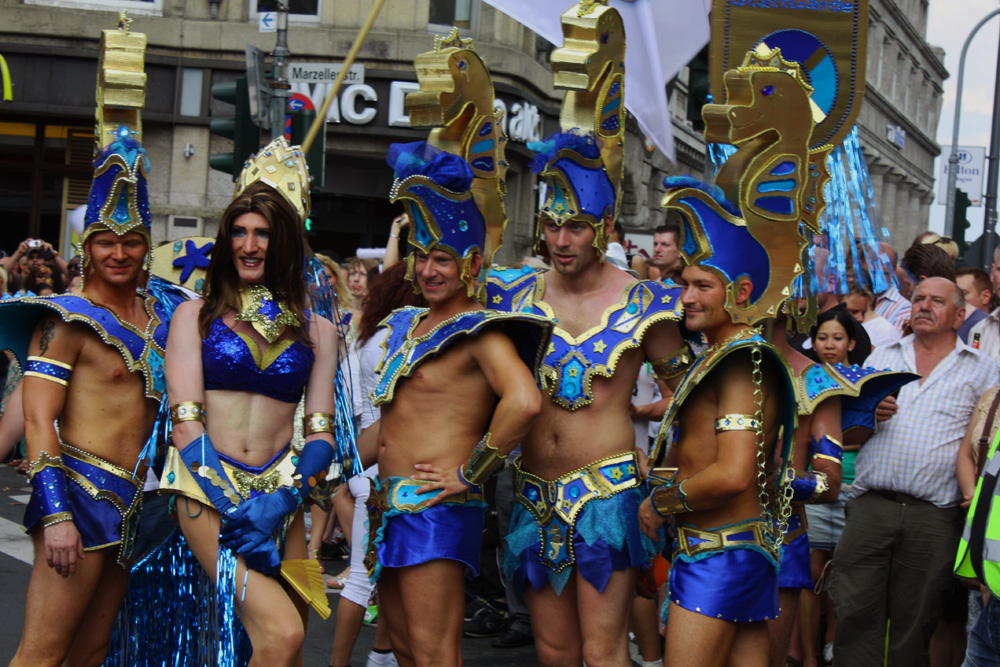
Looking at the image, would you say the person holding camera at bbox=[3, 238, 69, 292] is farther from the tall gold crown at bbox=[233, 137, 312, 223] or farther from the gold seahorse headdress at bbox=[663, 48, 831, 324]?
the gold seahorse headdress at bbox=[663, 48, 831, 324]

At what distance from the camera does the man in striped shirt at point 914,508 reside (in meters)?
5.53

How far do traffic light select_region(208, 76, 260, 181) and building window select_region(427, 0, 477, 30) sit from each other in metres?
8.73

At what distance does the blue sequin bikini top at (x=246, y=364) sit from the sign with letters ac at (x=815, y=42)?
237 centimetres

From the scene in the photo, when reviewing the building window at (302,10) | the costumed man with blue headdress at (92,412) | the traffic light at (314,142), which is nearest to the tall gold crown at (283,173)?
the costumed man with blue headdress at (92,412)

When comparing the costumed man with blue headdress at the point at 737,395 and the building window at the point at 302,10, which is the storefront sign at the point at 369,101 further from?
the costumed man with blue headdress at the point at 737,395

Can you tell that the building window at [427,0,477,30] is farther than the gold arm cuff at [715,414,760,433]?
Yes

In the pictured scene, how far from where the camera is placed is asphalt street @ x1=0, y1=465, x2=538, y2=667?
607 centimetres

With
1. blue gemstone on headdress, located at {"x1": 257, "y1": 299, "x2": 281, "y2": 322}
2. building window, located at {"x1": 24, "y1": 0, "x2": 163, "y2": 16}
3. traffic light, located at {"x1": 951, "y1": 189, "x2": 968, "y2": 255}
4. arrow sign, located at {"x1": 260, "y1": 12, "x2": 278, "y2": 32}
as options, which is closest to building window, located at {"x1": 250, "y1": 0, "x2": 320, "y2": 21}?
building window, located at {"x1": 24, "y1": 0, "x2": 163, "y2": 16}

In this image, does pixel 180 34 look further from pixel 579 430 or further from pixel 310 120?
pixel 579 430

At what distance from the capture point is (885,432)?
561cm

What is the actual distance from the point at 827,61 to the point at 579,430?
215 cm

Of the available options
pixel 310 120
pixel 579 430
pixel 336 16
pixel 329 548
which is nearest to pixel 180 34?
pixel 336 16

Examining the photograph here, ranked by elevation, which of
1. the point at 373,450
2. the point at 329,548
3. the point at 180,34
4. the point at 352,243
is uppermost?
the point at 180,34

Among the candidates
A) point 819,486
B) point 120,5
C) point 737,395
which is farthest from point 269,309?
point 120,5
